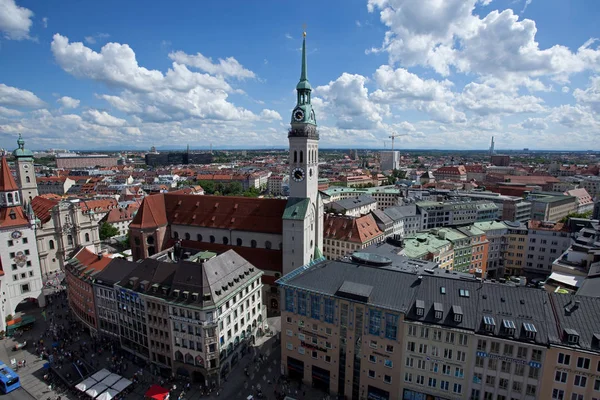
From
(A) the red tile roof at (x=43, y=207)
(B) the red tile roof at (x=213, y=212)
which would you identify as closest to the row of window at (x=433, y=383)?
(B) the red tile roof at (x=213, y=212)

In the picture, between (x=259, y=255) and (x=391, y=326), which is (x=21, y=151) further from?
(x=391, y=326)

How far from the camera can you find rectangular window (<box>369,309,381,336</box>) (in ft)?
133

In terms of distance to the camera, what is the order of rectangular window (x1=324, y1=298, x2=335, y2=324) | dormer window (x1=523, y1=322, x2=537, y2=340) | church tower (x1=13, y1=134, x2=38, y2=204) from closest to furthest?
dormer window (x1=523, y1=322, x2=537, y2=340) < rectangular window (x1=324, y1=298, x2=335, y2=324) < church tower (x1=13, y1=134, x2=38, y2=204)

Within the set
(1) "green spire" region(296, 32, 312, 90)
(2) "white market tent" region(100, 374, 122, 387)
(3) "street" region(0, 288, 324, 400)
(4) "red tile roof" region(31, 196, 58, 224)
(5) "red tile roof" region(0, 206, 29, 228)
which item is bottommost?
(3) "street" region(0, 288, 324, 400)

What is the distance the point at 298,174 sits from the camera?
217ft

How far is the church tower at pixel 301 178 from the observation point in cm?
6406

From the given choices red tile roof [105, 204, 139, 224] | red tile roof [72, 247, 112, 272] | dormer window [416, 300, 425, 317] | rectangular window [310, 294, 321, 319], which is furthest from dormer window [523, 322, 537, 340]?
red tile roof [105, 204, 139, 224]

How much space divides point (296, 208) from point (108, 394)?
39.9 metres

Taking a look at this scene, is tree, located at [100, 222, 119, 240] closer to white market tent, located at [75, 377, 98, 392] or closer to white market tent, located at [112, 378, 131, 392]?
white market tent, located at [75, 377, 98, 392]

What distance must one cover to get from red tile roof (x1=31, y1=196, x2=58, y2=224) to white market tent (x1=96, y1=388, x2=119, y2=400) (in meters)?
55.8

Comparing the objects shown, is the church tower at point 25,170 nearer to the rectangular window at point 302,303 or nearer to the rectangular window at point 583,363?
the rectangular window at point 302,303

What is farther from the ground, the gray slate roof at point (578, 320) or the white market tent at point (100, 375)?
the gray slate roof at point (578, 320)

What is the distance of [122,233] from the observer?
12262cm

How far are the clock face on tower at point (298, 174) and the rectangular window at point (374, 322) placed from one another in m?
31.7
